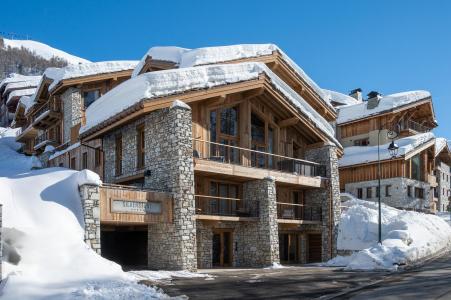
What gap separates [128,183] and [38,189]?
742cm

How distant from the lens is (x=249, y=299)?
12398mm

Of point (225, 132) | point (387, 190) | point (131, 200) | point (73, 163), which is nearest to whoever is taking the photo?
point (131, 200)

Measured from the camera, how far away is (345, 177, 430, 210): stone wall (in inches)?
1577

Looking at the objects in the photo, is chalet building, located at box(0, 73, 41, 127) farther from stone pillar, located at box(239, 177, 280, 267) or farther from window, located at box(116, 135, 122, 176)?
stone pillar, located at box(239, 177, 280, 267)

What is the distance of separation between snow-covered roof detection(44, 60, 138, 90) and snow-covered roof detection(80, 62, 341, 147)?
6943mm

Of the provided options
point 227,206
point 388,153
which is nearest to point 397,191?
point 388,153

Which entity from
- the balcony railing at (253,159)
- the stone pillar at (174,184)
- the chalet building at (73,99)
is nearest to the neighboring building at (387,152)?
the balcony railing at (253,159)

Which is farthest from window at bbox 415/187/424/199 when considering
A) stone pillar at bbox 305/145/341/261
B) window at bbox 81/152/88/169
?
window at bbox 81/152/88/169

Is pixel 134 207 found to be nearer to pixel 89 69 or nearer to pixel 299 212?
pixel 299 212

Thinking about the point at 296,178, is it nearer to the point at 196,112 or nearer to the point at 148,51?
the point at 196,112

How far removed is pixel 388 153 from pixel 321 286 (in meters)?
27.8

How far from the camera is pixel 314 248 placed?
1113 inches

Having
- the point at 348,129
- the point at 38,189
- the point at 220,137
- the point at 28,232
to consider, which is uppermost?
the point at 348,129

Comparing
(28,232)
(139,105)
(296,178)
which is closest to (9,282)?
(28,232)
